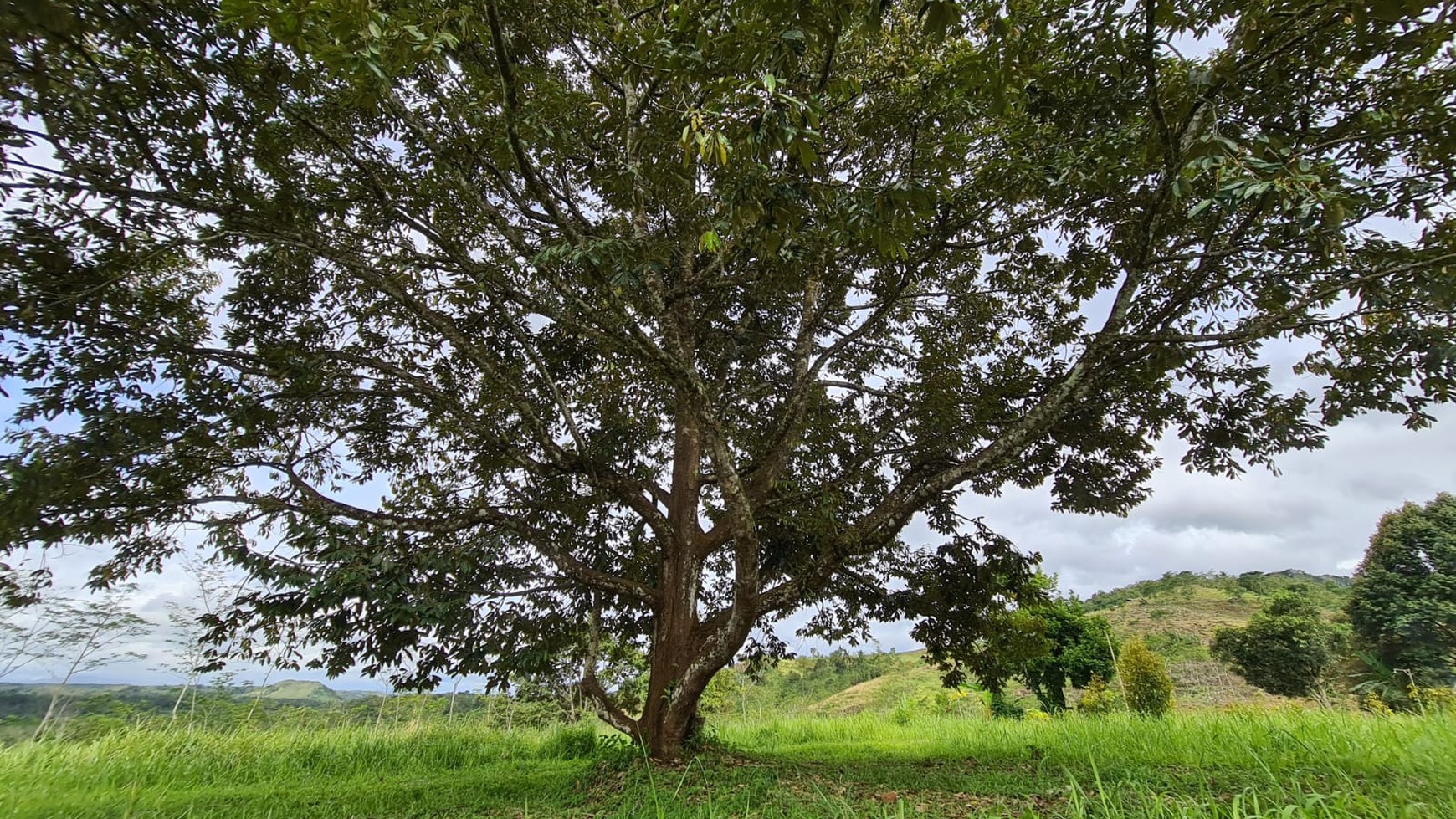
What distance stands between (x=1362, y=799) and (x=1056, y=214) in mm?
3842

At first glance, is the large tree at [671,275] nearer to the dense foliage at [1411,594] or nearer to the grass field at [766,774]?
the grass field at [766,774]

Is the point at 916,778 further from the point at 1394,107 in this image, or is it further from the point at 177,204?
the point at 177,204

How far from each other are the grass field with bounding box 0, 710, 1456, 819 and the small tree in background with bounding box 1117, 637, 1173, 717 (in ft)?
11.3

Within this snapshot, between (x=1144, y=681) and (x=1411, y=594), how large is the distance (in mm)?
7458

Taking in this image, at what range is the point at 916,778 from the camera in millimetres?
4668

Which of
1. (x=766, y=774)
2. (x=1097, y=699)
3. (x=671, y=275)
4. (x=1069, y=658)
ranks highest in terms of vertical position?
(x=671, y=275)

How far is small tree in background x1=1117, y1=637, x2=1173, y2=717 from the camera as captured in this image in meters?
10.3

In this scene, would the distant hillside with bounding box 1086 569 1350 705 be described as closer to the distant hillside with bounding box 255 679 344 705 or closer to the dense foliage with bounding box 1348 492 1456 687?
the dense foliage with bounding box 1348 492 1456 687

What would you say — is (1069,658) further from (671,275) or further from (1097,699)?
(671,275)

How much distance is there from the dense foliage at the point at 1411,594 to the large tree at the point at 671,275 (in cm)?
1249

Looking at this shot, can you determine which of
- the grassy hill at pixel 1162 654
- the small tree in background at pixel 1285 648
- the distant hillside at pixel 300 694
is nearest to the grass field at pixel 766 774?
the distant hillside at pixel 300 694

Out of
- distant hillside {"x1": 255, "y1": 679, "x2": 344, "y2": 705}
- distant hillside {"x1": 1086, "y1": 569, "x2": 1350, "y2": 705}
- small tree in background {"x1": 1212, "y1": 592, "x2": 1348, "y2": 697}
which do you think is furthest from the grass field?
distant hillside {"x1": 1086, "y1": 569, "x2": 1350, "y2": 705}

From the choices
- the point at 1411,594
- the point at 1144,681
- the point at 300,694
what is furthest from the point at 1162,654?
the point at 300,694

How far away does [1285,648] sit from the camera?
1242 cm
